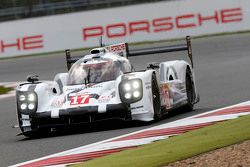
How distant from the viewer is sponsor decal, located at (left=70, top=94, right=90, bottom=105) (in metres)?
11.7

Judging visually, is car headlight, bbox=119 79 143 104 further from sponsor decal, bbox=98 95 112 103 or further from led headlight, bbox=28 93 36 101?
led headlight, bbox=28 93 36 101

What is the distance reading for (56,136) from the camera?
11930mm

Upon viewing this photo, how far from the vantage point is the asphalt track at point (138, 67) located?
10.8 meters

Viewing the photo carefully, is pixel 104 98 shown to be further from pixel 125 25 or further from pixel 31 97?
pixel 125 25

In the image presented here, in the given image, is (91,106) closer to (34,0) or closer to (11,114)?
(11,114)

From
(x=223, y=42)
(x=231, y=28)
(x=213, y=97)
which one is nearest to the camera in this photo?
(x=213, y=97)

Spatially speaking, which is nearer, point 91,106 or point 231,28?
point 91,106

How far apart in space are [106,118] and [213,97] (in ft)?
14.0

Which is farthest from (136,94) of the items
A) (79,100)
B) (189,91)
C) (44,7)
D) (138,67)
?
(44,7)

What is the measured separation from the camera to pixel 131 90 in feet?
38.5

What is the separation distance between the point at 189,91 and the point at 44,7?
21.2 meters

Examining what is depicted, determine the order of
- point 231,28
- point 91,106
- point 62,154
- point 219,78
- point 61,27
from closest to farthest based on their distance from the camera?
1. point 62,154
2. point 91,106
3. point 219,78
4. point 231,28
5. point 61,27

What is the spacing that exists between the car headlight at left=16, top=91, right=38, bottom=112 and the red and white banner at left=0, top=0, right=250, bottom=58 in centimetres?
2018

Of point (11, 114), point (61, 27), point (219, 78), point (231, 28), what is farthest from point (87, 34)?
point (11, 114)
